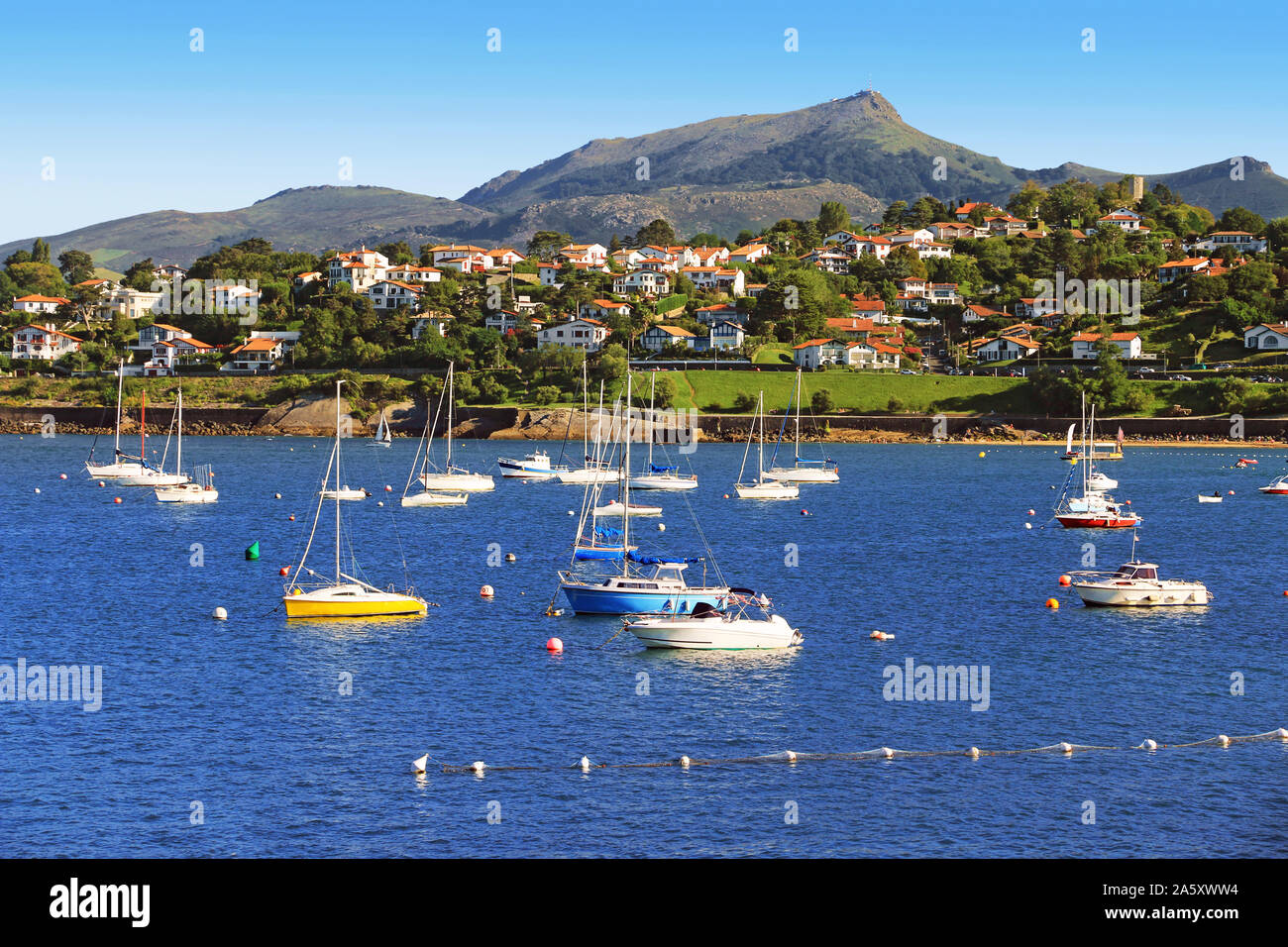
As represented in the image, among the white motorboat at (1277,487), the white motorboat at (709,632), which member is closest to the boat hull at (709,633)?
the white motorboat at (709,632)

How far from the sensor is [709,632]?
1860 inches

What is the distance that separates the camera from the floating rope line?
109 ft

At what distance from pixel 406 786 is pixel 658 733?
8.07 metres

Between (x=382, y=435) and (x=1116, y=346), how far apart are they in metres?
107

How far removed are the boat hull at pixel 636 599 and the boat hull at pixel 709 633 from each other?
3.26 meters

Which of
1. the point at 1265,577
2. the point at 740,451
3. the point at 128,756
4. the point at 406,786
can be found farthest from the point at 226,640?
the point at 740,451

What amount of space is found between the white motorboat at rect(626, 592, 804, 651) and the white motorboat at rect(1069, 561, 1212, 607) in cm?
1833

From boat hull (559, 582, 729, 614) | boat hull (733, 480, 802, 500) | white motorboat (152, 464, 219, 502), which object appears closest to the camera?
boat hull (559, 582, 729, 614)

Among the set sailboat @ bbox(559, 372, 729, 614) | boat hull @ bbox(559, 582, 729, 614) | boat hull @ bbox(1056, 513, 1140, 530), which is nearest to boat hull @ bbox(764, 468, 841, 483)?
boat hull @ bbox(1056, 513, 1140, 530)

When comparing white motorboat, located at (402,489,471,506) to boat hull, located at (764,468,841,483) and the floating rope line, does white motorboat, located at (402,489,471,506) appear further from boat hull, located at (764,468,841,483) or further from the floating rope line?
the floating rope line

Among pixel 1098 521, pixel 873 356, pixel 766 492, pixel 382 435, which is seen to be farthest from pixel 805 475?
pixel 382 435

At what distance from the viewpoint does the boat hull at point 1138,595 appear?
57656mm

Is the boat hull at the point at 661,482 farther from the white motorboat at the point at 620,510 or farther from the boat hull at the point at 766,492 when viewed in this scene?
the white motorboat at the point at 620,510
